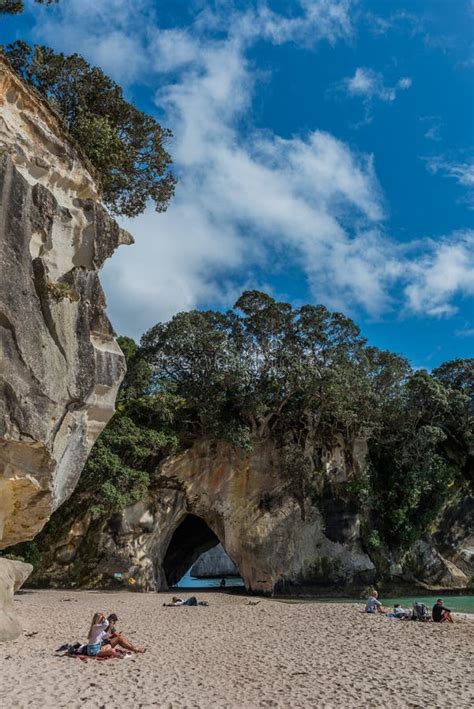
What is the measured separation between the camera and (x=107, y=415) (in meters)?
15.3

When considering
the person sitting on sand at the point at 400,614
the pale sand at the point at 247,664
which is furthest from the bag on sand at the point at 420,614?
the pale sand at the point at 247,664

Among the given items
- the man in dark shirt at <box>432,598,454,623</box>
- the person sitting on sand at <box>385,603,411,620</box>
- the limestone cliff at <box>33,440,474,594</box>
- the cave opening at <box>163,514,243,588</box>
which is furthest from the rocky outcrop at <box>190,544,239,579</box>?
the man in dark shirt at <box>432,598,454,623</box>

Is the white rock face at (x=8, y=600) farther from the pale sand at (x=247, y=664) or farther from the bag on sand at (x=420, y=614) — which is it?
the bag on sand at (x=420, y=614)

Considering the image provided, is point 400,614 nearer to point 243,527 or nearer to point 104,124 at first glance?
point 243,527

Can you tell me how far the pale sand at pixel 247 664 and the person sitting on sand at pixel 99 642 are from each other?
0.93 feet

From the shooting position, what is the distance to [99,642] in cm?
1029

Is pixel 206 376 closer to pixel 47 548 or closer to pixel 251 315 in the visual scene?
pixel 251 315

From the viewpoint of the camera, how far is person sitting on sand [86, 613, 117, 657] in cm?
1013

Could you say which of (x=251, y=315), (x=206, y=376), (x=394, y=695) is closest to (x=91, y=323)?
(x=394, y=695)

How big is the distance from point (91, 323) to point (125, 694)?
10.00m

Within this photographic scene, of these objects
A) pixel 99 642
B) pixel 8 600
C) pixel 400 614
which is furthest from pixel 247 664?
pixel 400 614

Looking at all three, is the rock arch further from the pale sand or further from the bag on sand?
the bag on sand

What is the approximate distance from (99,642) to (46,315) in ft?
25.0

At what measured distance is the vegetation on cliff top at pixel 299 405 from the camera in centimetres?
2816
